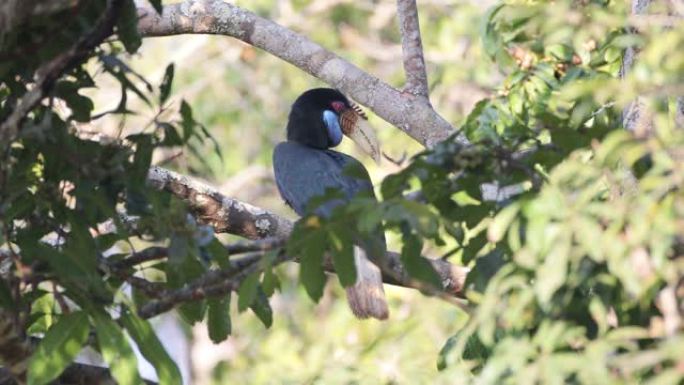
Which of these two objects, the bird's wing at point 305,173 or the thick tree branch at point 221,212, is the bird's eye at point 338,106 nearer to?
the bird's wing at point 305,173

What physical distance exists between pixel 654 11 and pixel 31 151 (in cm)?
165

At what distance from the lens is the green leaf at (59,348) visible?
9.19ft

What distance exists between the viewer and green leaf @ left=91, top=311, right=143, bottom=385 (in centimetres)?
286

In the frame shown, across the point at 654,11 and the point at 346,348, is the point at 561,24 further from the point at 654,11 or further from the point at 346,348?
the point at 346,348

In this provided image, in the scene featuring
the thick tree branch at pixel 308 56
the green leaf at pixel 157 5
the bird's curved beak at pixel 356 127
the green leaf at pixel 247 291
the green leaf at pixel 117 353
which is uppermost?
the bird's curved beak at pixel 356 127

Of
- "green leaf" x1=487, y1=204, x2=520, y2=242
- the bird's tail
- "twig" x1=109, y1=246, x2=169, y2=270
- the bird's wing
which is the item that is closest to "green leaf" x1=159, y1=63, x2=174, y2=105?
"twig" x1=109, y1=246, x2=169, y2=270

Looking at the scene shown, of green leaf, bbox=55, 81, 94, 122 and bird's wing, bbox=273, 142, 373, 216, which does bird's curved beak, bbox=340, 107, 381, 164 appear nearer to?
bird's wing, bbox=273, 142, 373, 216

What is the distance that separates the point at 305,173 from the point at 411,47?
54.5 inches

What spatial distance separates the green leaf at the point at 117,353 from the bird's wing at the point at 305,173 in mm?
2882

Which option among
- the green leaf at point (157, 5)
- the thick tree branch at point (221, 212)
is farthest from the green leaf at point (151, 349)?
the thick tree branch at point (221, 212)

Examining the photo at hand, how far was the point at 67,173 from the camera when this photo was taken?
3.03m

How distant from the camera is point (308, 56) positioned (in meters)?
4.86

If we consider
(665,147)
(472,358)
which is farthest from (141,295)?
(665,147)

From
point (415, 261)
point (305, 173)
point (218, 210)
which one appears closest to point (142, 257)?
point (415, 261)
